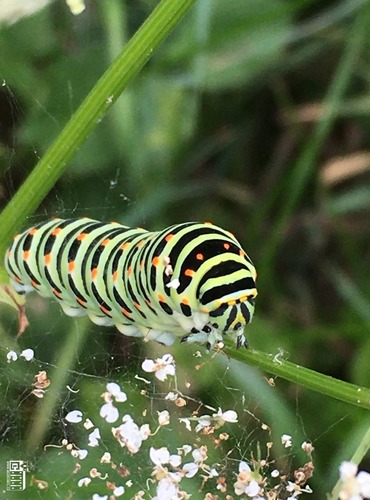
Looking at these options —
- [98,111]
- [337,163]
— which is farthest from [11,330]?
[337,163]

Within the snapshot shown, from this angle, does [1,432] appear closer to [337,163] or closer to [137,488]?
[137,488]

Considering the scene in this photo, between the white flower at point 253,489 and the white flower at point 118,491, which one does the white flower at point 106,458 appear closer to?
the white flower at point 118,491

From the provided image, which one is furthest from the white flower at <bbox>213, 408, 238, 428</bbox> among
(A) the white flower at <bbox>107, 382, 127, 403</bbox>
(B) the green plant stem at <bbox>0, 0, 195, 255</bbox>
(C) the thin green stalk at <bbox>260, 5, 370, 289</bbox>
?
(C) the thin green stalk at <bbox>260, 5, 370, 289</bbox>

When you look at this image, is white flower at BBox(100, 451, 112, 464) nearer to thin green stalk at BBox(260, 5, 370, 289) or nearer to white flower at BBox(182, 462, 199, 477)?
white flower at BBox(182, 462, 199, 477)

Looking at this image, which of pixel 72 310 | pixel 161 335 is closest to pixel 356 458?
pixel 161 335

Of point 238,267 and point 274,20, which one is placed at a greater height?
point 274,20

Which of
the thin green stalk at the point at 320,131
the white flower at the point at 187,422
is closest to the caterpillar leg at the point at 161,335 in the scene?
the white flower at the point at 187,422

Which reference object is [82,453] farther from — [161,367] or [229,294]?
[229,294]
